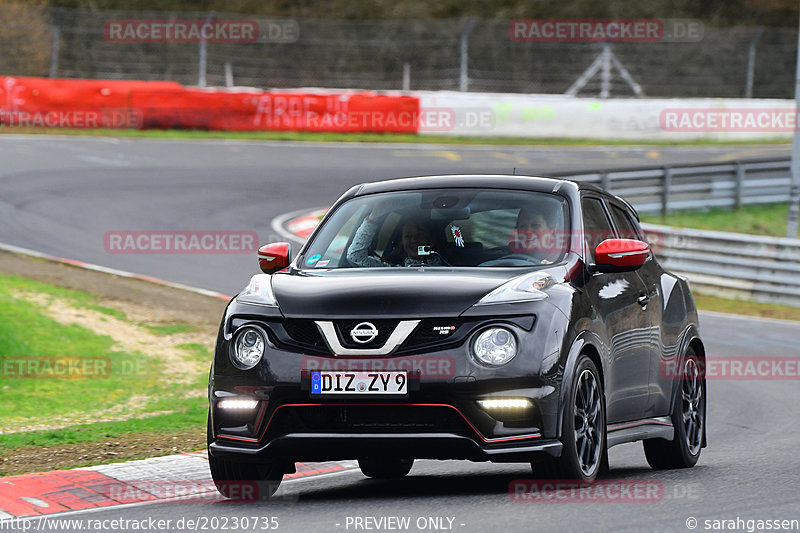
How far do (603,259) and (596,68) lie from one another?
30.9 meters

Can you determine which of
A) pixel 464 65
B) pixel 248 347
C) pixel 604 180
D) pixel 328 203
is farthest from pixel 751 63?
pixel 248 347

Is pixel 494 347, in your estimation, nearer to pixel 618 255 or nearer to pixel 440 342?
pixel 440 342

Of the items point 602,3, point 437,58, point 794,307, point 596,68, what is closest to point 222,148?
point 437,58

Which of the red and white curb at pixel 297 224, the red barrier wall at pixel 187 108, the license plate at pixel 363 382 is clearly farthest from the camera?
the red barrier wall at pixel 187 108

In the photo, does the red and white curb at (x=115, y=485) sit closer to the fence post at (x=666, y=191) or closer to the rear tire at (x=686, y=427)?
the rear tire at (x=686, y=427)

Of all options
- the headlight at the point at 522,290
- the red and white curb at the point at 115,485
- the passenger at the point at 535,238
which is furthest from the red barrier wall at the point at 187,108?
the headlight at the point at 522,290

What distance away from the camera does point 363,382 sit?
6.75m

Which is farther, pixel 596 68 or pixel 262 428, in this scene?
pixel 596 68

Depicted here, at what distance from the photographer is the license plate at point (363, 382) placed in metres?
6.73

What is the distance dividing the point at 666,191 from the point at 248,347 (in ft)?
67.7

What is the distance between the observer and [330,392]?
681cm

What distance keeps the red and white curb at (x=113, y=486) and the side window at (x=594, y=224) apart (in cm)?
217

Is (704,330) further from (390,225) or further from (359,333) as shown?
(359,333)

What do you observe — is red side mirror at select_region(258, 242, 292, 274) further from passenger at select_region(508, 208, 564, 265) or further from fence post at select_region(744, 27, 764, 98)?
fence post at select_region(744, 27, 764, 98)
